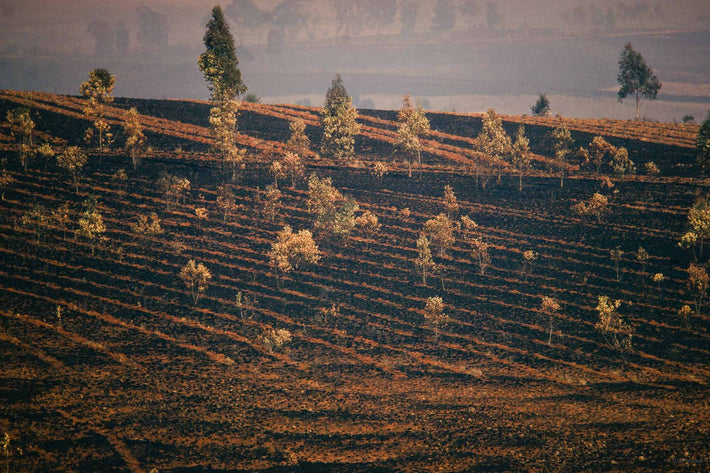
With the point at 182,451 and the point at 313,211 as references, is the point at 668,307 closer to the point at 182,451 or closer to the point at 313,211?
the point at 313,211

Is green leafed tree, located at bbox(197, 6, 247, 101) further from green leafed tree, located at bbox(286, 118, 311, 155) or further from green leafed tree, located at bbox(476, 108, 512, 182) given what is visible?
green leafed tree, located at bbox(476, 108, 512, 182)

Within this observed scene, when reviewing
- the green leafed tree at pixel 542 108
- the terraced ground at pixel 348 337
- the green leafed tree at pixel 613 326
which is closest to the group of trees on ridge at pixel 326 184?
the green leafed tree at pixel 613 326

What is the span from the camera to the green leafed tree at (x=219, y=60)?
93.0 meters

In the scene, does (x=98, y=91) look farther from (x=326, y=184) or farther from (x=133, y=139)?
(x=326, y=184)

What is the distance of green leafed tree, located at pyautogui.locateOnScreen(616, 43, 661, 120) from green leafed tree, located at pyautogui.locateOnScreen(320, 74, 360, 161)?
73206mm

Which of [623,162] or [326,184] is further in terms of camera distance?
[623,162]

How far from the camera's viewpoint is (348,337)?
56375mm

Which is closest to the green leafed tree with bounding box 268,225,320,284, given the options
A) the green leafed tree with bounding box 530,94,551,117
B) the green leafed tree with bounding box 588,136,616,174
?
the green leafed tree with bounding box 588,136,616,174

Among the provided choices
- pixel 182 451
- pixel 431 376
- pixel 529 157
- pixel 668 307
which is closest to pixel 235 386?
pixel 182 451

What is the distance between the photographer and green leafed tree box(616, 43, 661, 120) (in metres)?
122

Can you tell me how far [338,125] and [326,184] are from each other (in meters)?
17.7

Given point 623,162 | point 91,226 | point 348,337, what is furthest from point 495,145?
point 91,226

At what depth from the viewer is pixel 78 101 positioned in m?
103

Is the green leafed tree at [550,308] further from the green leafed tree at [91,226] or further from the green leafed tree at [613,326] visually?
the green leafed tree at [91,226]
